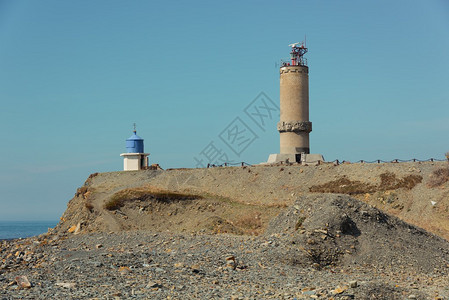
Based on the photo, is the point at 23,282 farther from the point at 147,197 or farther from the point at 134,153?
the point at 134,153

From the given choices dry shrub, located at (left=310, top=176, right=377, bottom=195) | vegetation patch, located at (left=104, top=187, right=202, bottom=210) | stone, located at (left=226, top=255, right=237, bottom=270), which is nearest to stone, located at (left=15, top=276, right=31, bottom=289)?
stone, located at (left=226, top=255, right=237, bottom=270)

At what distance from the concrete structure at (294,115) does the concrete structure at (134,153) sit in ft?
49.2

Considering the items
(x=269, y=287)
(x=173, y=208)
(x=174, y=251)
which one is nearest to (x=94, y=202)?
(x=173, y=208)

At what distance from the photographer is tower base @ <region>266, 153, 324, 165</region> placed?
48.5 m

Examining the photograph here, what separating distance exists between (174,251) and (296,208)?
7.21m

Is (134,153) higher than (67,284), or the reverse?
(134,153)

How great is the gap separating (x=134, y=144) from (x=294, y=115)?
18.1 meters

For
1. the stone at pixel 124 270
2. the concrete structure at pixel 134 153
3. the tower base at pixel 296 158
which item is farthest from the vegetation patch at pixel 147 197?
the stone at pixel 124 270

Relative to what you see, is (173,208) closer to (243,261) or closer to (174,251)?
(174,251)

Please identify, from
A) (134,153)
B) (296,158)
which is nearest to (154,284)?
(296,158)

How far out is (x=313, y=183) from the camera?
4072cm

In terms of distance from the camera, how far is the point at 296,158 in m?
49.5

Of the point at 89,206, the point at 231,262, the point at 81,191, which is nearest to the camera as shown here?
the point at 231,262

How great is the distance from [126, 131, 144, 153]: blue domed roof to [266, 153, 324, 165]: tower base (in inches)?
592
